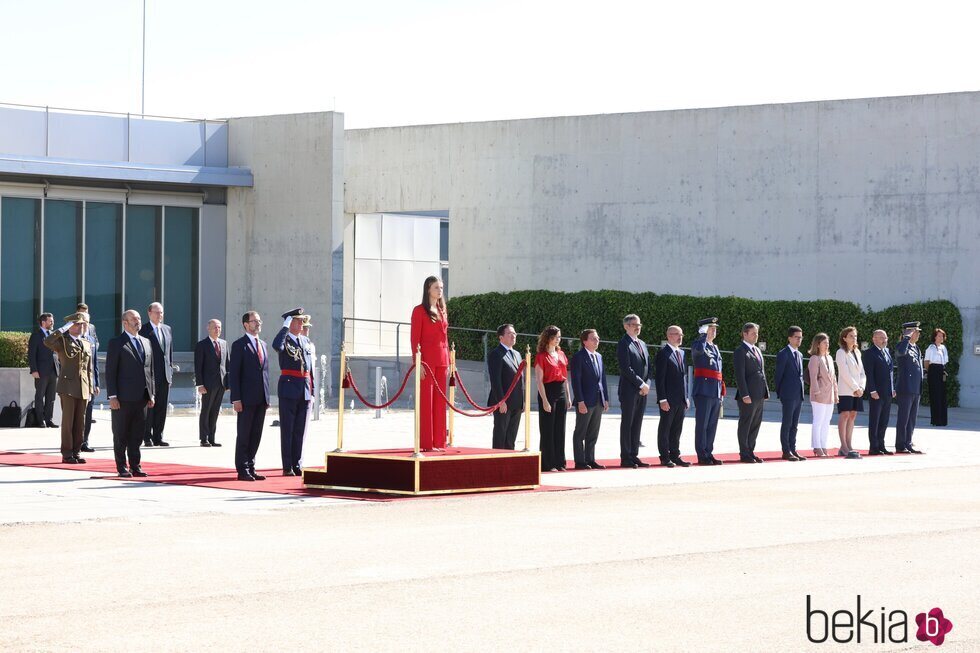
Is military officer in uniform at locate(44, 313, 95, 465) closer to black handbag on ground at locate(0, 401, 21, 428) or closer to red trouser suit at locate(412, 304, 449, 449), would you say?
red trouser suit at locate(412, 304, 449, 449)

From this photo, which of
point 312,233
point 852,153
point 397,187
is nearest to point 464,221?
point 397,187

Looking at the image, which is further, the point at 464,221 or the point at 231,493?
the point at 464,221

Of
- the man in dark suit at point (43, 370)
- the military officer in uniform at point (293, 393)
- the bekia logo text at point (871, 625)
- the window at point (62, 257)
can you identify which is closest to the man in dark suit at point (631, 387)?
the military officer in uniform at point (293, 393)

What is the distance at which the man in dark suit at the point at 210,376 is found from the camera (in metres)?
20.2

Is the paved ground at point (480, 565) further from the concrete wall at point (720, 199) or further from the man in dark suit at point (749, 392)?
the concrete wall at point (720, 199)

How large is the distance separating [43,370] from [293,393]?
7.07 metres

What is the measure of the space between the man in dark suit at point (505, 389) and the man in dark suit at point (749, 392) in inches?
124

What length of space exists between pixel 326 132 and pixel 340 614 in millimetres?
25275

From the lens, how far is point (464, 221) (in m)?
39.2

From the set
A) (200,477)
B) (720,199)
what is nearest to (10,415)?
(200,477)

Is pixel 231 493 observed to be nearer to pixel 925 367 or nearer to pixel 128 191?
pixel 925 367

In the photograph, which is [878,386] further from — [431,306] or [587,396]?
[431,306]

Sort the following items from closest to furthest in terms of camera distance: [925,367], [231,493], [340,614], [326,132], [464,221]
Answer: [340,614], [231,493], [925,367], [326,132], [464,221]

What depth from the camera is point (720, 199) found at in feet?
114
